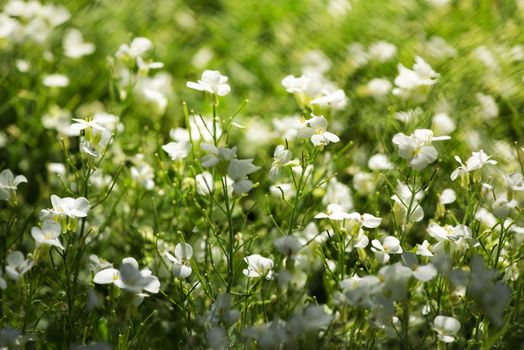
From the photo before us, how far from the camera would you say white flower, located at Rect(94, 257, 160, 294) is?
2.98 ft

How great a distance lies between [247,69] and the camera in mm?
2102

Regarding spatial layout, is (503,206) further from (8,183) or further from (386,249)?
(8,183)

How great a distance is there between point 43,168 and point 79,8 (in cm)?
76

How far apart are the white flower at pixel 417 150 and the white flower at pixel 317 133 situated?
9 centimetres

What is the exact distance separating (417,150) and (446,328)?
0.82 ft

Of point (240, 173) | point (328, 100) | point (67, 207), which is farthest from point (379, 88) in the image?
point (67, 207)

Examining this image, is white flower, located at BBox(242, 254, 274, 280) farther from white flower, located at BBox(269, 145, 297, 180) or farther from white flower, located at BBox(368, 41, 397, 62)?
white flower, located at BBox(368, 41, 397, 62)

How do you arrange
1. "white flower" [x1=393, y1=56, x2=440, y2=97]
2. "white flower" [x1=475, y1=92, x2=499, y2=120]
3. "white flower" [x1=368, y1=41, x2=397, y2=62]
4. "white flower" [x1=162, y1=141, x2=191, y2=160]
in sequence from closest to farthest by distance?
"white flower" [x1=162, y1=141, x2=191, y2=160]
"white flower" [x1=393, y1=56, x2=440, y2=97]
"white flower" [x1=475, y1=92, x2=499, y2=120]
"white flower" [x1=368, y1=41, x2=397, y2=62]

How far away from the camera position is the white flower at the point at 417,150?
0.97 meters

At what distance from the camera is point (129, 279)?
0.91m

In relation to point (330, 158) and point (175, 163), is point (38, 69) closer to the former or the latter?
point (175, 163)

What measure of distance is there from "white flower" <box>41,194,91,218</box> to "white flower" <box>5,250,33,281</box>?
0.25ft

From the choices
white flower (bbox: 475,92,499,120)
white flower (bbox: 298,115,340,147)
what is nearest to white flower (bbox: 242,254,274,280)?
white flower (bbox: 298,115,340,147)

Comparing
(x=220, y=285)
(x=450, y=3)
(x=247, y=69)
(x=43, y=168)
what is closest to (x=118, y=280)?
(x=220, y=285)
